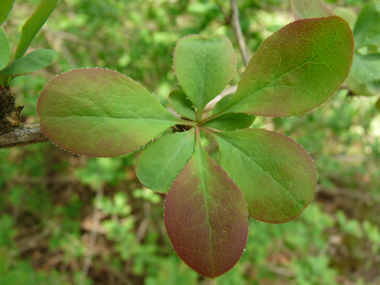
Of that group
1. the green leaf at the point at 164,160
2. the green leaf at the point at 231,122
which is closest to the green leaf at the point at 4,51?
the green leaf at the point at 164,160

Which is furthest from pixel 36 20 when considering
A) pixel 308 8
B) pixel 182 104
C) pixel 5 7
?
pixel 308 8

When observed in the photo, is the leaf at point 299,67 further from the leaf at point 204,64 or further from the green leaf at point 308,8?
the green leaf at point 308,8

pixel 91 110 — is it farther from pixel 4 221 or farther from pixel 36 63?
pixel 4 221

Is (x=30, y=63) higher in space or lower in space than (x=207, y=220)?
higher

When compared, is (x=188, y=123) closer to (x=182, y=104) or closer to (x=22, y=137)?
(x=182, y=104)

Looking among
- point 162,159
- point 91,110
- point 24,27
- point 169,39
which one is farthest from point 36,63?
point 169,39

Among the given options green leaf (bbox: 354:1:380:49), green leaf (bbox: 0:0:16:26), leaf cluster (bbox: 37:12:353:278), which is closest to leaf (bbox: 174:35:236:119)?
leaf cluster (bbox: 37:12:353:278)

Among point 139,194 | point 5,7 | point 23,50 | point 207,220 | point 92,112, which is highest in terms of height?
point 5,7
